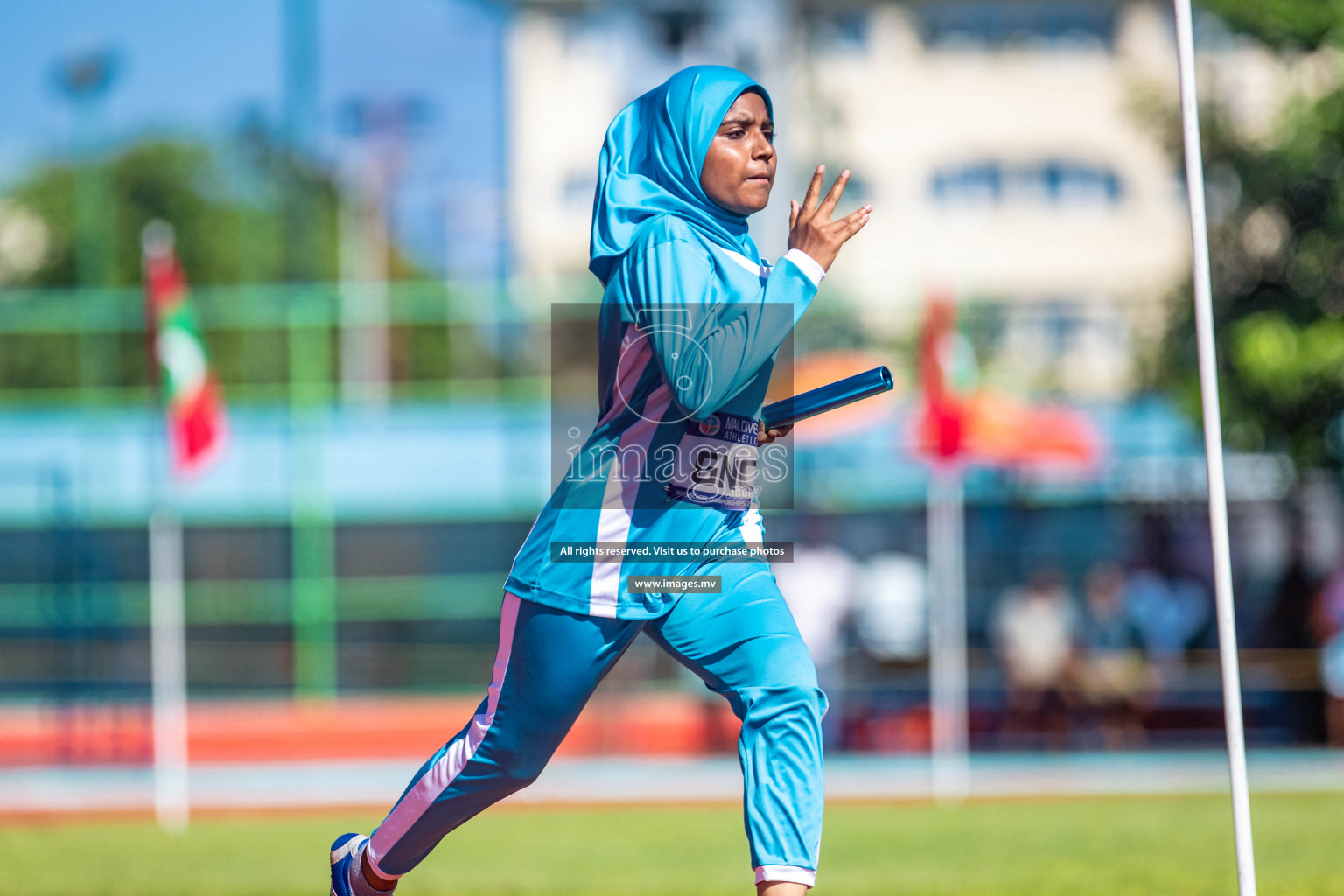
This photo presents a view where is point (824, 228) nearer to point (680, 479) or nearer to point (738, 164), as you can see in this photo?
point (738, 164)

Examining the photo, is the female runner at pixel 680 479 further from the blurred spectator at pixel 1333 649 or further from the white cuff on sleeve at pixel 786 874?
the blurred spectator at pixel 1333 649

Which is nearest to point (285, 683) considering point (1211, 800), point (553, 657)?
point (1211, 800)

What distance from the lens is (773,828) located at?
3576mm

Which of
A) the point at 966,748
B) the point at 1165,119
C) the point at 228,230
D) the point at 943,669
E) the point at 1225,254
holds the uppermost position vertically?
the point at 228,230

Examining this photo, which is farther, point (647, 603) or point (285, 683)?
point (285, 683)

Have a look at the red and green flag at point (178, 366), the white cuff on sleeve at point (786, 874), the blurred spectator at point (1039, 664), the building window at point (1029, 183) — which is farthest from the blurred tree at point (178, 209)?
the white cuff on sleeve at point (786, 874)

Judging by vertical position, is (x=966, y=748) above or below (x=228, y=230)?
below

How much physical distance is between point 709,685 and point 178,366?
9606 millimetres

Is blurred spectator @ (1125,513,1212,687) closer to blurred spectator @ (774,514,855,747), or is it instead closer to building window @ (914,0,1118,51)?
blurred spectator @ (774,514,855,747)

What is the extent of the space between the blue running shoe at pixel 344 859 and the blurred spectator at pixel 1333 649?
Result: 40.3ft

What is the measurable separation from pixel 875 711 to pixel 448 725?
459 centimetres

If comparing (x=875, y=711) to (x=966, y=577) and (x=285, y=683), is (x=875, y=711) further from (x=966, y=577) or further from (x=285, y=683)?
(x=285, y=683)

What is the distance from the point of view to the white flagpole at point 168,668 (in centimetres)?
1227

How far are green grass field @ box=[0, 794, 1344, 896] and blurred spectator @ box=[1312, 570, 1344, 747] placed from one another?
335 cm
